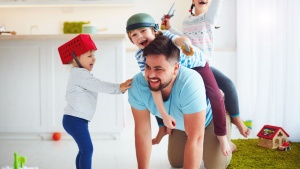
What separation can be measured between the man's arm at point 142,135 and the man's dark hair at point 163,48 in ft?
1.29

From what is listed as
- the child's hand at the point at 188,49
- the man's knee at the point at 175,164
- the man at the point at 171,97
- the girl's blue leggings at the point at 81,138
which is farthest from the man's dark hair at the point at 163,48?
the man's knee at the point at 175,164

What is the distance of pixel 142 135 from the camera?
2.25 m

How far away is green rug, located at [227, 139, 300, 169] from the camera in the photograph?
2621 mm

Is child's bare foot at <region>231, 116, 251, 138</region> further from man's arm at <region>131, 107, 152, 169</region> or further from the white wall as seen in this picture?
the white wall

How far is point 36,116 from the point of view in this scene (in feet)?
12.2

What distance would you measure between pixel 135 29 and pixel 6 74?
2.10 meters

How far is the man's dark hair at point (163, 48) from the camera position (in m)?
1.95

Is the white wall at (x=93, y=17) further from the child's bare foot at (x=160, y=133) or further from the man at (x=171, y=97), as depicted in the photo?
the man at (x=171, y=97)

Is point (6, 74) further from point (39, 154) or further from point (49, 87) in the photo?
point (39, 154)

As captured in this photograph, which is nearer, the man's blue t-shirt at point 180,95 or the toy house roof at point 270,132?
the man's blue t-shirt at point 180,95

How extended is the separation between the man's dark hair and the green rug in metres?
1.04

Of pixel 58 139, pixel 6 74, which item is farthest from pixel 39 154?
pixel 6 74

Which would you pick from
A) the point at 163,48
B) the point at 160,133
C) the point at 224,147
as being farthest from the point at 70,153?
the point at 163,48

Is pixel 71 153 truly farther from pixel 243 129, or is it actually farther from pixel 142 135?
pixel 243 129
